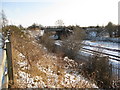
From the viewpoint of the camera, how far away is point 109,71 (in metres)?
9.72

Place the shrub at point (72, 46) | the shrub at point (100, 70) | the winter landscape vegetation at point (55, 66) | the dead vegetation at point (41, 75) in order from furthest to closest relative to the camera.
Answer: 1. the shrub at point (72, 46)
2. the shrub at point (100, 70)
3. the dead vegetation at point (41, 75)
4. the winter landscape vegetation at point (55, 66)

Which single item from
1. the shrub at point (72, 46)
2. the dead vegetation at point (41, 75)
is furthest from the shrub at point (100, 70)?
the shrub at point (72, 46)

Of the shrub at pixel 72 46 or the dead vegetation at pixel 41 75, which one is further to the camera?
the shrub at pixel 72 46

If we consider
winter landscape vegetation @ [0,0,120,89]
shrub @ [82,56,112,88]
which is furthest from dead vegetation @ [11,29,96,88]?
shrub @ [82,56,112,88]

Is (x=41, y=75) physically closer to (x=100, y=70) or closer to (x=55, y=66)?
(x=55, y=66)

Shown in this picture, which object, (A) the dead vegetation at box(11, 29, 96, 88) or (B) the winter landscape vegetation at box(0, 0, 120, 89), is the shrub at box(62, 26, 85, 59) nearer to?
(B) the winter landscape vegetation at box(0, 0, 120, 89)

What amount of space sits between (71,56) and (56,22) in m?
49.6

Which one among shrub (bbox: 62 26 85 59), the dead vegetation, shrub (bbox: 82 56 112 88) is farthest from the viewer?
shrub (bbox: 62 26 85 59)

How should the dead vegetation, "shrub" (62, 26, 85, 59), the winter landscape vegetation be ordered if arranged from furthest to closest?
"shrub" (62, 26, 85, 59) → the dead vegetation → the winter landscape vegetation

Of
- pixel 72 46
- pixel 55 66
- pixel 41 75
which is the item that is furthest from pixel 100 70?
pixel 72 46

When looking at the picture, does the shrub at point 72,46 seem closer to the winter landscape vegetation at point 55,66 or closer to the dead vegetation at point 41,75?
the winter landscape vegetation at point 55,66

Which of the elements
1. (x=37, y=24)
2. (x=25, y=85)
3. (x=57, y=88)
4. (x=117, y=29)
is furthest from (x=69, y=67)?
(x=37, y=24)

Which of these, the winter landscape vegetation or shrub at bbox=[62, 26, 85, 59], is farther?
shrub at bbox=[62, 26, 85, 59]

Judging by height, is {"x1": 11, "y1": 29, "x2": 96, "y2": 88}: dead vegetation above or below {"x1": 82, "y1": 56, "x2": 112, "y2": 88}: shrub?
above
